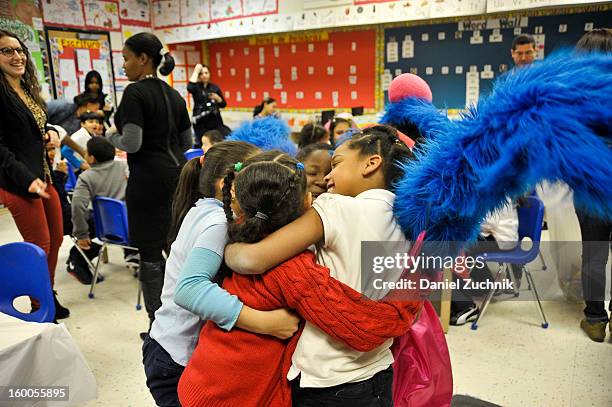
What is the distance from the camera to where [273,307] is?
0.95 m

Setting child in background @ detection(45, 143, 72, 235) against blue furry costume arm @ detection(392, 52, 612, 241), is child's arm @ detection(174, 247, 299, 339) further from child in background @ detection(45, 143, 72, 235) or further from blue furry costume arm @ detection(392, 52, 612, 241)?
child in background @ detection(45, 143, 72, 235)

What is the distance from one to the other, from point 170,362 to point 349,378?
49 centimetres

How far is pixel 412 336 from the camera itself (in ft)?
4.25

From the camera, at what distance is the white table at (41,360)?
1.18 m

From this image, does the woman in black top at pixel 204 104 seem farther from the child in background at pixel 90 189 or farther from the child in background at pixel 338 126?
the child in background at pixel 90 189

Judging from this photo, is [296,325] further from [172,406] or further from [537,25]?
[537,25]

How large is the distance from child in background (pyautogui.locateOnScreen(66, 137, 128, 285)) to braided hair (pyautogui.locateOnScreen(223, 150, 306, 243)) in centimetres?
253

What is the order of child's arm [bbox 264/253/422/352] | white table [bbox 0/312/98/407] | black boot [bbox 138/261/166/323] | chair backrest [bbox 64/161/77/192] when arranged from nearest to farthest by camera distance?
child's arm [bbox 264/253/422/352], white table [bbox 0/312/98/407], black boot [bbox 138/261/166/323], chair backrest [bbox 64/161/77/192]

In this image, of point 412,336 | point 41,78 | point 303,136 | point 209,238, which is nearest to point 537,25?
point 303,136

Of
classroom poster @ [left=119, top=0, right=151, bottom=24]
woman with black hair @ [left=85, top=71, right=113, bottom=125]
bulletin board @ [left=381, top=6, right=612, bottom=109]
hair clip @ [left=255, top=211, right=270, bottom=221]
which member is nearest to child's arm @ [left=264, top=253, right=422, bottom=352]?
hair clip @ [left=255, top=211, right=270, bottom=221]

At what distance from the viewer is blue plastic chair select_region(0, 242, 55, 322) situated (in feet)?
5.60

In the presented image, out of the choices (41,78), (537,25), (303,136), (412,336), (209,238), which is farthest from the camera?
(41,78)

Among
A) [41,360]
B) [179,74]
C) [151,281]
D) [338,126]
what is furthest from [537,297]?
[179,74]

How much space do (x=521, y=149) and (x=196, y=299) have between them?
664 millimetres
